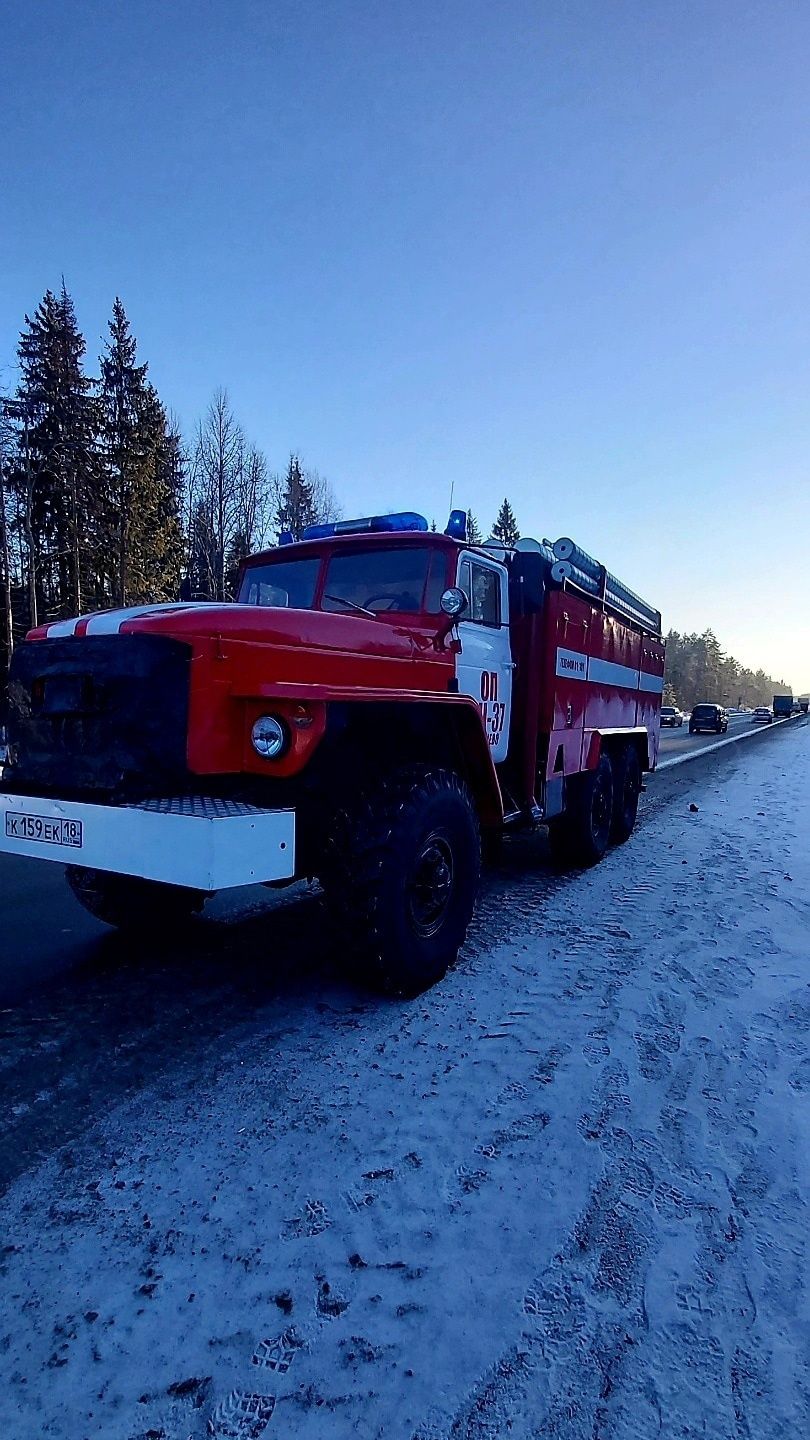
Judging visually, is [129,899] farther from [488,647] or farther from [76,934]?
[488,647]

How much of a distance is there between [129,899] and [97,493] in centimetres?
2637

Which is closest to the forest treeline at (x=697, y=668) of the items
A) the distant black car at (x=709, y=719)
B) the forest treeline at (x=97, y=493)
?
the distant black car at (x=709, y=719)

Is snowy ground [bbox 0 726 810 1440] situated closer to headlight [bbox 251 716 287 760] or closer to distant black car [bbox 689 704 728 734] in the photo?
headlight [bbox 251 716 287 760]

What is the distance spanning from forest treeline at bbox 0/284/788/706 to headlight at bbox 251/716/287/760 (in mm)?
23427

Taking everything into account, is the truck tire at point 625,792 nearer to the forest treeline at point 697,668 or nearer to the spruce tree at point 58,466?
the spruce tree at point 58,466

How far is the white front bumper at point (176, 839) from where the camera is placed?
276 centimetres

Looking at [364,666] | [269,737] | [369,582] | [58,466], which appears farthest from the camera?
[58,466]

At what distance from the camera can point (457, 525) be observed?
4.64m

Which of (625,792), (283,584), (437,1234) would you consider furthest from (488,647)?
(625,792)

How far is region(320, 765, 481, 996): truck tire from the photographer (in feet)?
11.1

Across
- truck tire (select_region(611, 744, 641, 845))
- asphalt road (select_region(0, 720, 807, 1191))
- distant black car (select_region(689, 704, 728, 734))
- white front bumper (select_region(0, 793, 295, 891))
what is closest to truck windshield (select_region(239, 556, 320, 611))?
white front bumper (select_region(0, 793, 295, 891))

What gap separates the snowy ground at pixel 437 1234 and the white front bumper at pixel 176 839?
82 centimetres

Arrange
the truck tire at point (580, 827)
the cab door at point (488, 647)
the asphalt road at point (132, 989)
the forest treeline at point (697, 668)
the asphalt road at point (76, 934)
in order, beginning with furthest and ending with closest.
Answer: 1. the forest treeline at point (697, 668)
2. the truck tire at point (580, 827)
3. the cab door at point (488, 647)
4. the asphalt road at point (76, 934)
5. the asphalt road at point (132, 989)

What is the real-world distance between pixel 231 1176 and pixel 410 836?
1.60 meters
